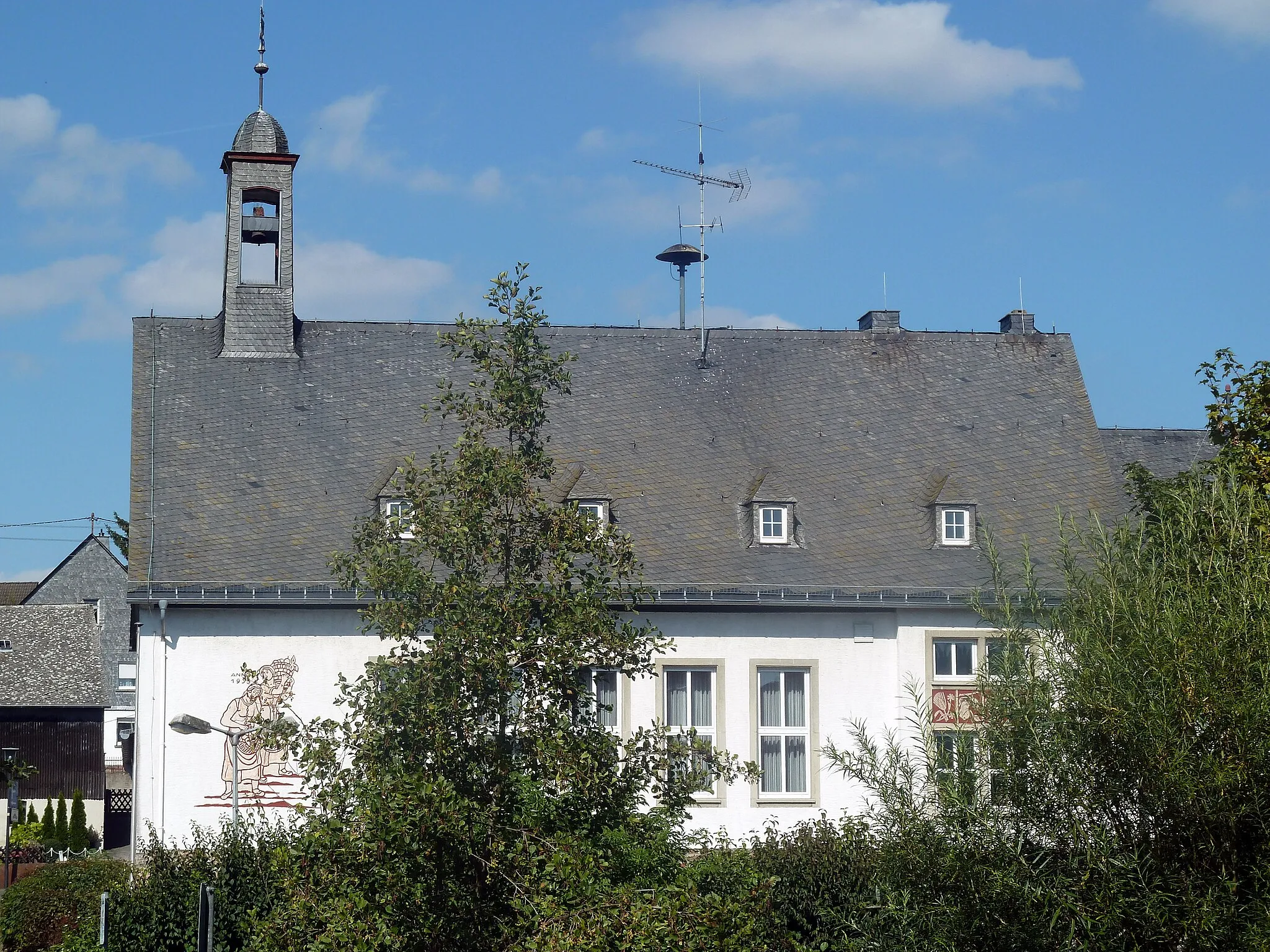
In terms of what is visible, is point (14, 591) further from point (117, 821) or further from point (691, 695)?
point (691, 695)

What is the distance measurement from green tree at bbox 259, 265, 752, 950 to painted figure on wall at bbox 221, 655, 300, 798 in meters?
13.3

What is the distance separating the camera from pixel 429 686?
11.2 m

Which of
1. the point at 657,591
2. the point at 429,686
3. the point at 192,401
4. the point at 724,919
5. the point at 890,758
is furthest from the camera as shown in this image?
the point at 192,401

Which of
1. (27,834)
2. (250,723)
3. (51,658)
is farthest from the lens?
(51,658)

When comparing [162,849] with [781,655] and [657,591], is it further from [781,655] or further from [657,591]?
[781,655]

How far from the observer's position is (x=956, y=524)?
28484mm

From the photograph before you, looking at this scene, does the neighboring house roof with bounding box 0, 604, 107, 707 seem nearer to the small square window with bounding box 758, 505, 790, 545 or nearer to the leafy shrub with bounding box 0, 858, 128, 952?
the leafy shrub with bounding box 0, 858, 128, 952

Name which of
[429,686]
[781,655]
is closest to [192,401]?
[781,655]

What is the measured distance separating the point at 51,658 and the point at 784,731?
107ft

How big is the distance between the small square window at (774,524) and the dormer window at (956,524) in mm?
2635

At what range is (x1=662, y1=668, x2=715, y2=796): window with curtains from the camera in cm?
2636

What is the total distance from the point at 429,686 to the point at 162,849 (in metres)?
9.69

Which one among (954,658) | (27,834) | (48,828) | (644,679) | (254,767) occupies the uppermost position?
(954,658)

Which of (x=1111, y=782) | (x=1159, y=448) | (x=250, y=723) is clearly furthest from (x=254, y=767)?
(x=1159, y=448)
